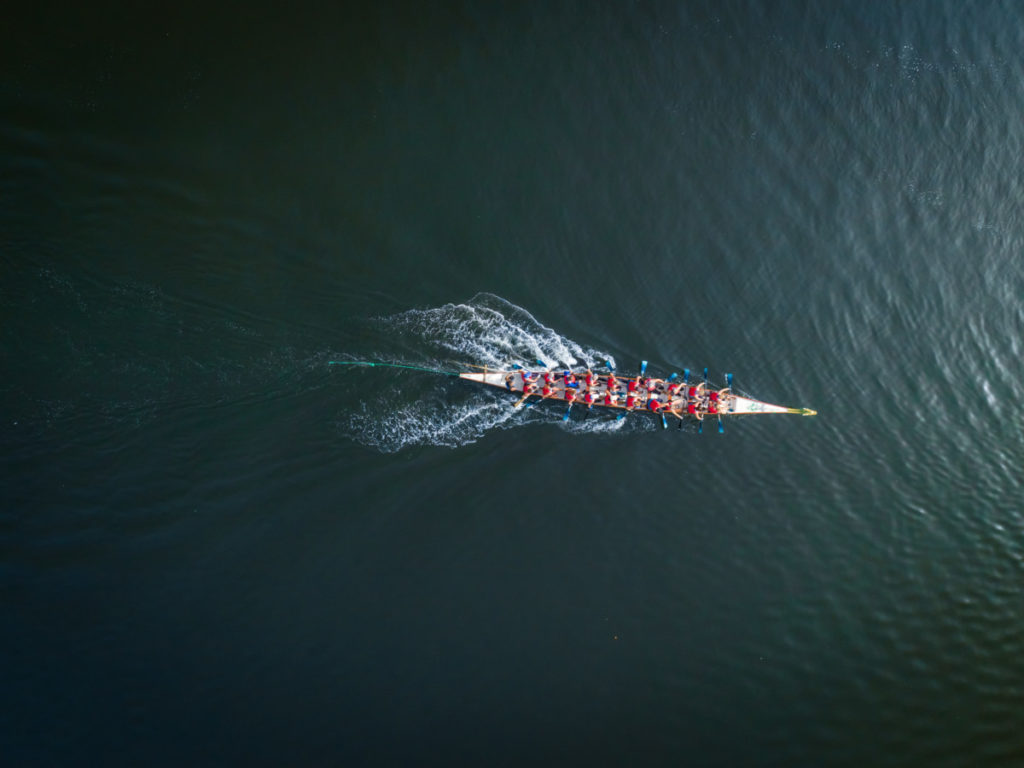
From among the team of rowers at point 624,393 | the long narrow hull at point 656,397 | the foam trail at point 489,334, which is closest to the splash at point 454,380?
the foam trail at point 489,334

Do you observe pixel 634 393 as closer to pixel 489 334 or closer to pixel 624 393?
pixel 624 393

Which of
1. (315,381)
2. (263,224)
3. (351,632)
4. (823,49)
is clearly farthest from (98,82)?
(823,49)

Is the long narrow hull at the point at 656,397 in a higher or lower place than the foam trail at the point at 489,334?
lower

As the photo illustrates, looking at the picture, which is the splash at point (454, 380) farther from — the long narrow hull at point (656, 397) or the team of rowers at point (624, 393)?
the team of rowers at point (624, 393)

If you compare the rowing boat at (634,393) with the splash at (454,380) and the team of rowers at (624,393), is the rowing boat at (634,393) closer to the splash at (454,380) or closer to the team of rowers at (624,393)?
the team of rowers at (624,393)

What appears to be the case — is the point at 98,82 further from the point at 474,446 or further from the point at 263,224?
the point at 474,446

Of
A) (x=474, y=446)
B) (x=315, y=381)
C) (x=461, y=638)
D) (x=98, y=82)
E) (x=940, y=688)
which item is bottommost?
(x=940, y=688)

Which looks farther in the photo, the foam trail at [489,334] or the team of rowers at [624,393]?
the team of rowers at [624,393]
